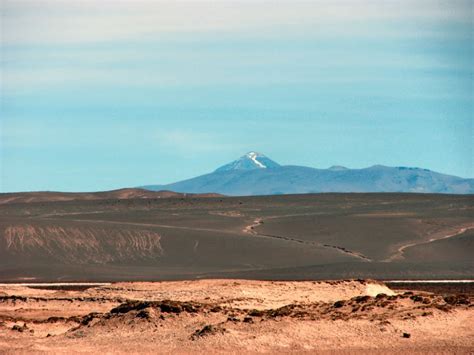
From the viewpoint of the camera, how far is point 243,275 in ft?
171

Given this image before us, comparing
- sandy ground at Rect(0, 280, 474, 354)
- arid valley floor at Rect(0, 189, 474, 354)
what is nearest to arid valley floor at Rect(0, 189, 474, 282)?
arid valley floor at Rect(0, 189, 474, 354)

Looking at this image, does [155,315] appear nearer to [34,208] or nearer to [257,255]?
[257,255]

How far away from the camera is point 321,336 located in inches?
1097

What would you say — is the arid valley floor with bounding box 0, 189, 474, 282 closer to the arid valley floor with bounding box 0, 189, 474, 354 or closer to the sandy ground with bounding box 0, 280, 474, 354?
the arid valley floor with bounding box 0, 189, 474, 354

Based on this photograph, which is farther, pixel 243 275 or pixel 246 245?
pixel 246 245

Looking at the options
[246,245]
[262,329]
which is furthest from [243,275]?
[262,329]

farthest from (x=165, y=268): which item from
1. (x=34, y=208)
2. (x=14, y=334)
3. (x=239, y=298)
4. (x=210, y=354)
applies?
(x=34, y=208)

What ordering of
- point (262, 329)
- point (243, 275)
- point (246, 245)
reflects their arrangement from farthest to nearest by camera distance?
point (246, 245)
point (243, 275)
point (262, 329)

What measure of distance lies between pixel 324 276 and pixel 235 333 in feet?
77.5

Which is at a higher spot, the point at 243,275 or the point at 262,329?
the point at 243,275

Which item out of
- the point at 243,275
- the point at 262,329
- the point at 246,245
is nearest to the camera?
the point at 262,329

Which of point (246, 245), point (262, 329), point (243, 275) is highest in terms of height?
point (246, 245)

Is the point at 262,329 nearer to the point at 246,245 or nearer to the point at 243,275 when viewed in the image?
the point at 243,275

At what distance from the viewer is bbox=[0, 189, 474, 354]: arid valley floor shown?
92.4 feet
